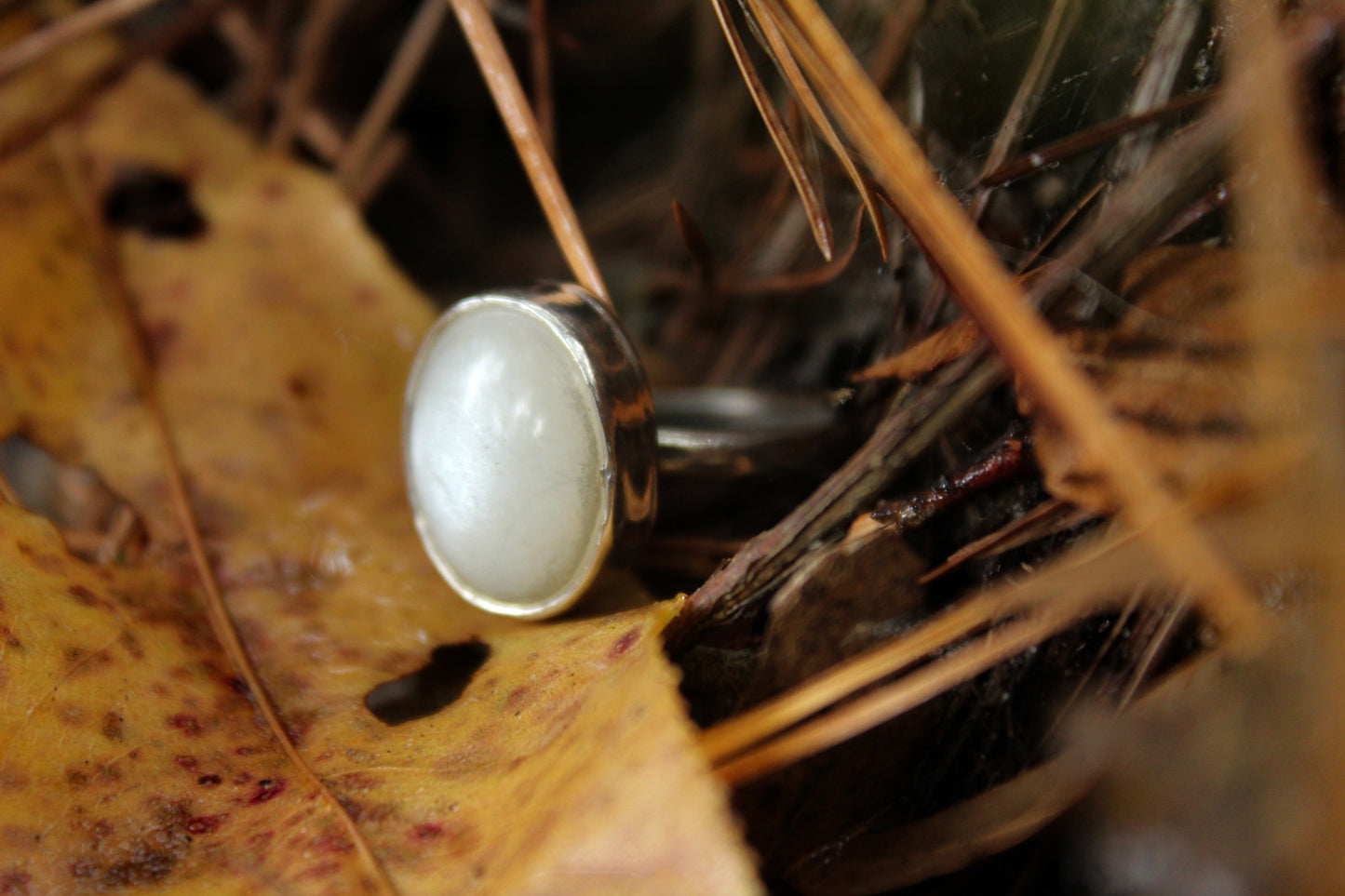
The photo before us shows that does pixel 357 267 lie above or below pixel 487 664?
above

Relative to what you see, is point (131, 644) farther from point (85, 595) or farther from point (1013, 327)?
point (1013, 327)

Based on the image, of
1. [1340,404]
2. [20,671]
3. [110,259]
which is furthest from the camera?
[110,259]

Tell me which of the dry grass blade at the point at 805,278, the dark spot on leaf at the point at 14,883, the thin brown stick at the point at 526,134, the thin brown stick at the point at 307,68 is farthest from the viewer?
the thin brown stick at the point at 307,68

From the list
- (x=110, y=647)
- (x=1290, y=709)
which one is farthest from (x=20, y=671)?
(x=1290, y=709)

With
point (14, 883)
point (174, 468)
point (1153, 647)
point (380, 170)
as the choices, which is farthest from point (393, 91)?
point (1153, 647)

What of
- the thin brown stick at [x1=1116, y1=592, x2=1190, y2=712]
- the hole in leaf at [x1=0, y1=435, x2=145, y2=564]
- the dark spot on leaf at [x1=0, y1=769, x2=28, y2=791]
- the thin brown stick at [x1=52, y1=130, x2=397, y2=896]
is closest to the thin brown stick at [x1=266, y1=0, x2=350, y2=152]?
the thin brown stick at [x1=52, y1=130, x2=397, y2=896]

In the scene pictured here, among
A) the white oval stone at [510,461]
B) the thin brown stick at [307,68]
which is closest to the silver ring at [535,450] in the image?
the white oval stone at [510,461]

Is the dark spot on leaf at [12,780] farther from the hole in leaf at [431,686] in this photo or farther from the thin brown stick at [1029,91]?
the thin brown stick at [1029,91]

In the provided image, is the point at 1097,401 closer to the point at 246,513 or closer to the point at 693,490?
the point at 693,490
